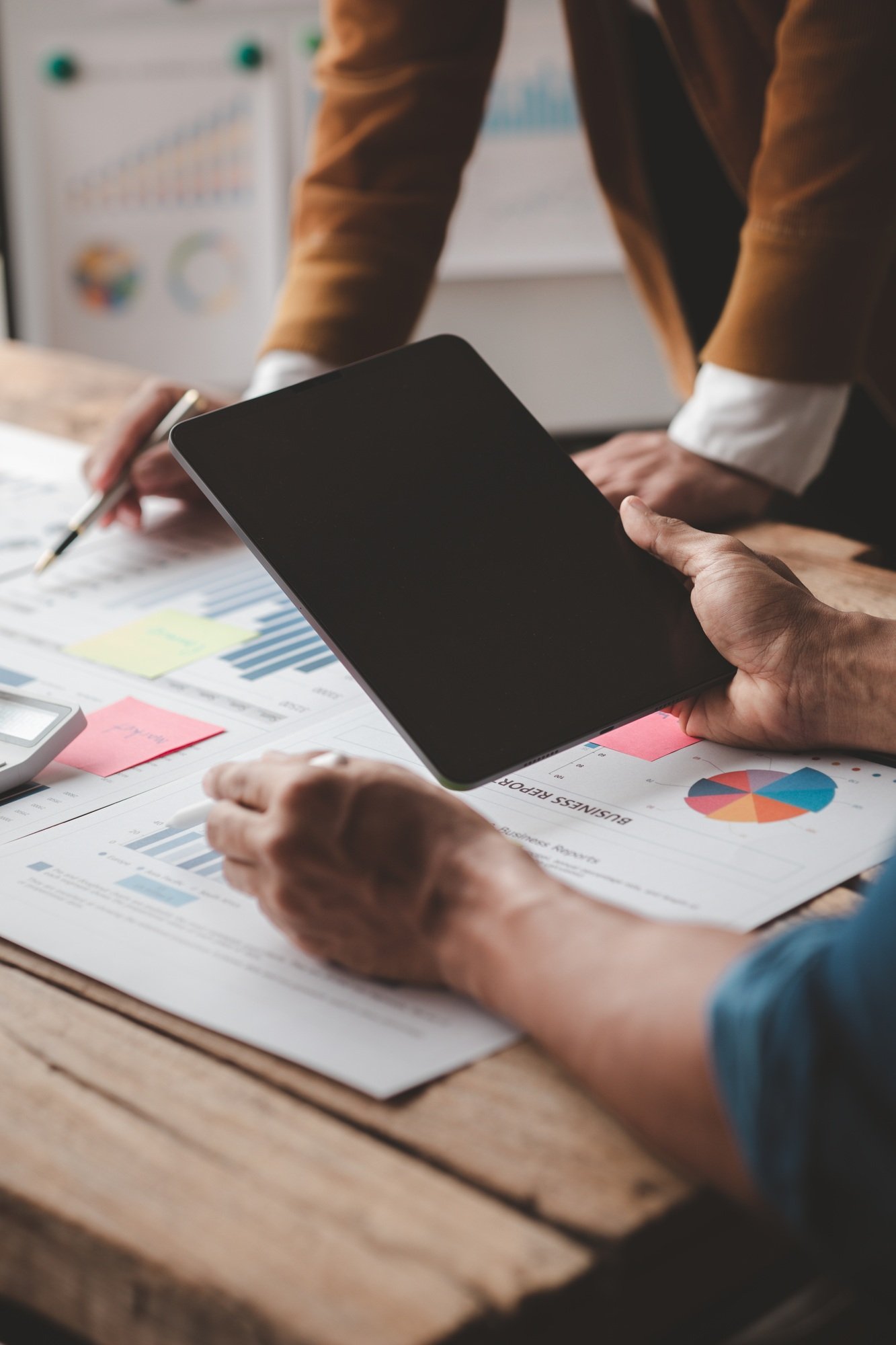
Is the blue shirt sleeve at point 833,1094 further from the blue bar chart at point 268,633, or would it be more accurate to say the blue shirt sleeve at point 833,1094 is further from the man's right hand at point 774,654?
the blue bar chart at point 268,633

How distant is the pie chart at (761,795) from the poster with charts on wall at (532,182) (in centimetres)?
259

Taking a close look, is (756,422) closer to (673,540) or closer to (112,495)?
(673,540)

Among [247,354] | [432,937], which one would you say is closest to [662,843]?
[432,937]

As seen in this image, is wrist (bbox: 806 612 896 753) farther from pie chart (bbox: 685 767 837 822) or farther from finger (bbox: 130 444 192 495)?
finger (bbox: 130 444 192 495)

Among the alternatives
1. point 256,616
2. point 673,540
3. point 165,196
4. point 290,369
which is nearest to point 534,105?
point 165,196

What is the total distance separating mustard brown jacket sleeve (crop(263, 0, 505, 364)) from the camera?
4.38 feet

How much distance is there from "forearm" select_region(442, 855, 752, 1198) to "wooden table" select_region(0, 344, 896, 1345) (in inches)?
0.7

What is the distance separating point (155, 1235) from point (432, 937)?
0.16 metres

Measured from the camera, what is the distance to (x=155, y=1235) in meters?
0.43

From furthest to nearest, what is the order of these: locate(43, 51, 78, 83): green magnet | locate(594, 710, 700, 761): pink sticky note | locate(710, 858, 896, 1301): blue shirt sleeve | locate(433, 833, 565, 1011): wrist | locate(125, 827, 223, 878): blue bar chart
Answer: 1. locate(43, 51, 78, 83): green magnet
2. locate(594, 710, 700, 761): pink sticky note
3. locate(125, 827, 223, 878): blue bar chart
4. locate(433, 833, 565, 1011): wrist
5. locate(710, 858, 896, 1301): blue shirt sleeve

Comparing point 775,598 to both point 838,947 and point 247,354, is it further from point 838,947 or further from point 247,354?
point 247,354

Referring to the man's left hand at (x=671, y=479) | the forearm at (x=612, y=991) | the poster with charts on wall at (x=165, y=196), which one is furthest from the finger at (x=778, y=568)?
the poster with charts on wall at (x=165, y=196)

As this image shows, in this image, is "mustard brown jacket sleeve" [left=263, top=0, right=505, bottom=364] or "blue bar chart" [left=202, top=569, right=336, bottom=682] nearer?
"blue bar chart" [left=202, top=569, right=336, bottom=682]

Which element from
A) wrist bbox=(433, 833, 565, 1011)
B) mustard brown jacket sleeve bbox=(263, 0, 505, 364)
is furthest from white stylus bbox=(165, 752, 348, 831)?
mustard brown jacket sleeve bbox=(263, 0, 505, 364)
